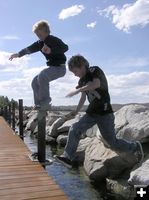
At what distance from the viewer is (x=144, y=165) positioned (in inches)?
390

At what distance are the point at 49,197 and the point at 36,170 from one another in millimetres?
1554

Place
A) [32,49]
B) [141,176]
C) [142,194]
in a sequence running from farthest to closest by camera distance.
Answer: [141,176] < [32,49] < [142,194]

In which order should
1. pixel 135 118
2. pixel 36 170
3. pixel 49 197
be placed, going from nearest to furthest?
pixel 49 197 → pixel 36 170 → pixel 135 118

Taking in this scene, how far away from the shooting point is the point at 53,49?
23.3ft

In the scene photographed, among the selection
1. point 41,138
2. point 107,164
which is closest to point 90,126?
point 41,138

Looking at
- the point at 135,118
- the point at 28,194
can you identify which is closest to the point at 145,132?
the point at 135,118

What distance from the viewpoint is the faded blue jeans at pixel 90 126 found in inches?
261

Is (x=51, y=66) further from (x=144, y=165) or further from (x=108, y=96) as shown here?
(x=144, y=165)

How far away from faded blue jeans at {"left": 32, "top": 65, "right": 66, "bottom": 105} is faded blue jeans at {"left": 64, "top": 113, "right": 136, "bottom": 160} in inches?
35.9

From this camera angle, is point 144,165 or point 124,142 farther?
point 144,165

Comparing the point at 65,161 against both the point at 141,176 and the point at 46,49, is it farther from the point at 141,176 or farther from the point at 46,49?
the point at 141,176

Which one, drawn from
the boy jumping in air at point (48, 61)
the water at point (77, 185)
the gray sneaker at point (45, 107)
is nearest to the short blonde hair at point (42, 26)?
the boy jumping in air at point (48, 61)

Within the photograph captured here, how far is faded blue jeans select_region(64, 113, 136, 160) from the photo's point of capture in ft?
21.8

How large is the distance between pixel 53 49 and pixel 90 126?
152 centimetres
